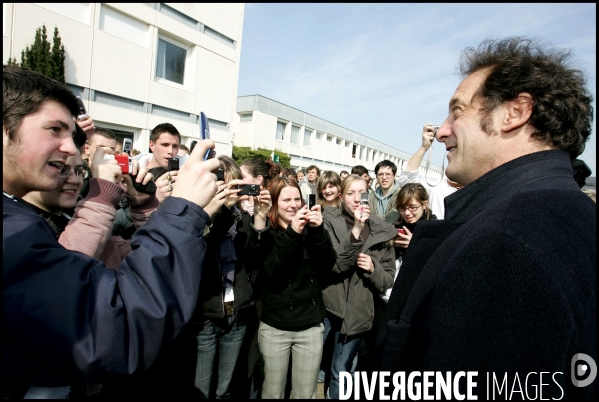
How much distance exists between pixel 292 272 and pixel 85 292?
2.03m

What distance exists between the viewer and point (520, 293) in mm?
1031

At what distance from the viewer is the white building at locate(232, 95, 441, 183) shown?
26.2m

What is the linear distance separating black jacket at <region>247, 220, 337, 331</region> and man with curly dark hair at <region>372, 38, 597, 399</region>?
4.57ft

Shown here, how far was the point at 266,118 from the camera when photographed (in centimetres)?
2670

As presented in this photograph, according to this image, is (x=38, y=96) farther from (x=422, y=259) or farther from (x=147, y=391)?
(x=147, y=391)

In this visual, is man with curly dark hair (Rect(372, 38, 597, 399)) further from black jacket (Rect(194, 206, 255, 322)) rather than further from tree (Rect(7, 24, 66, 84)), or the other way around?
tree (Rect(7, 24, 66, 84))

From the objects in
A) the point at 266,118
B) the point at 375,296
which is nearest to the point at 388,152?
the point at 266,118

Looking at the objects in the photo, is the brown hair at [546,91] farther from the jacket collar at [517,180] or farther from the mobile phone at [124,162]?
the mobile phone at [124,162]

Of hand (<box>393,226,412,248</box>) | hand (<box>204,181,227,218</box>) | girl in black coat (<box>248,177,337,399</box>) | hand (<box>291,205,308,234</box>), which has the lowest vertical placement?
girl in black coat (<box>248,177,337,399</box>)

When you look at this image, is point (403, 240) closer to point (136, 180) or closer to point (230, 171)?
point (230, 171)

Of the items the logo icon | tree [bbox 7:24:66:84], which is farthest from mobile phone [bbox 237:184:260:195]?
tree [bbox 7:24:66:84]

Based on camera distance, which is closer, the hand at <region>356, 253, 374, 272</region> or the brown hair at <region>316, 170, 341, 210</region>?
the hand at <region>356, 253, 374, 272</region>

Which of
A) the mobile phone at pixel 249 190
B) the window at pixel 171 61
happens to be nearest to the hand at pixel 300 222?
the mobile phone at pixel 249 190

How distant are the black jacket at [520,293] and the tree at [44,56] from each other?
10674 millimetres
